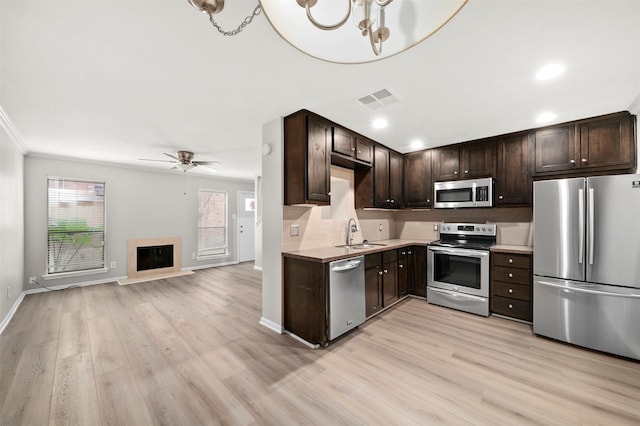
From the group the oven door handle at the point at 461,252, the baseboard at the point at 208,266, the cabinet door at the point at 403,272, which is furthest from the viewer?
the baseboard at the point at 208,266

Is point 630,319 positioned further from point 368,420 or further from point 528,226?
point 368,420

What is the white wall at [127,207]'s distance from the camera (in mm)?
4441

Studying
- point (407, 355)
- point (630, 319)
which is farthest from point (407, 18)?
point (630, 319)

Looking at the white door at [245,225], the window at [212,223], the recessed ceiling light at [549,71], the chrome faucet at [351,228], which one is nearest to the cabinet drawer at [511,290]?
the chrome faucet at [351,228]

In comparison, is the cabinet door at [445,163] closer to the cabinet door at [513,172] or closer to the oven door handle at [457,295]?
the cabinet door at [513,172]

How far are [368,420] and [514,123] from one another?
3593mm

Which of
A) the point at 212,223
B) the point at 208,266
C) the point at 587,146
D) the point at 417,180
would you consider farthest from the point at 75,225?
the point at 587,146

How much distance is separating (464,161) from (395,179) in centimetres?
107

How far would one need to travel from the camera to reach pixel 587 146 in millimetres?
2908

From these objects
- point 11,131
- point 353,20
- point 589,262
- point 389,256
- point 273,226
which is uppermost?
point 11,131

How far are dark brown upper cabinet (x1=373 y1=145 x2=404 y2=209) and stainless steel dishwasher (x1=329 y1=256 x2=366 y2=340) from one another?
139 centimetres

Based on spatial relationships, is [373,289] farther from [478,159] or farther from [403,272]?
[478,159]

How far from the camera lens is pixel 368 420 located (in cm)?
163

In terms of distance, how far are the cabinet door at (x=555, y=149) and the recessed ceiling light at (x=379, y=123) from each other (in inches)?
79.4
